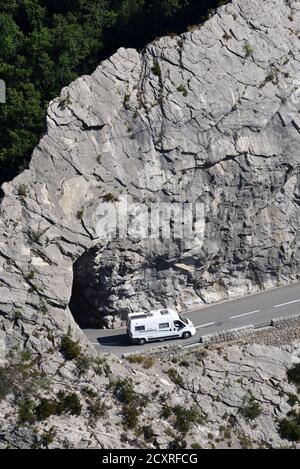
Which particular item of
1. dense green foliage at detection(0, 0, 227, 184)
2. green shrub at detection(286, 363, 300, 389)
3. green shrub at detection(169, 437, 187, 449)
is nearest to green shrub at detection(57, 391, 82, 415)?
green shrub at detection(169, 437, 187, 449)

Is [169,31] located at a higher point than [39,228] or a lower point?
higher

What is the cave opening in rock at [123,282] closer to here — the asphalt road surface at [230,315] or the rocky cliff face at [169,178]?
the rocky cliff face at [169,178]

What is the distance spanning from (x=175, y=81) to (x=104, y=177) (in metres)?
6.63

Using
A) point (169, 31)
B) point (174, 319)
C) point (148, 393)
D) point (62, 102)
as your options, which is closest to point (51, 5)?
point (169, 31)

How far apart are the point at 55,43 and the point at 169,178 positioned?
11.5m

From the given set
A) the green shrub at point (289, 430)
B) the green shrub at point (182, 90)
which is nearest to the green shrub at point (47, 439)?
the green shrub at point (289, 430)

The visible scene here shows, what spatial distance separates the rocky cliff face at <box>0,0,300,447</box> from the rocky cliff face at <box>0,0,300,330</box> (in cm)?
7

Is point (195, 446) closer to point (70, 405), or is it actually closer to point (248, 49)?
point (70, 405)

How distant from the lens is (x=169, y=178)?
1775 inches

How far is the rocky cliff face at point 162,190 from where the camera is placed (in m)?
41.3

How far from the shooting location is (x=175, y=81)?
148ft

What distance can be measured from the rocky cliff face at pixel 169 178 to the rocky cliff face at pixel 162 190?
65mm

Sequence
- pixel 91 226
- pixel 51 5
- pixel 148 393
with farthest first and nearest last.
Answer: pixel 51 5, pixel 91 226, pixel 148 393

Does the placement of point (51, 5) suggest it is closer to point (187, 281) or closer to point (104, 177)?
point (104, 177)
